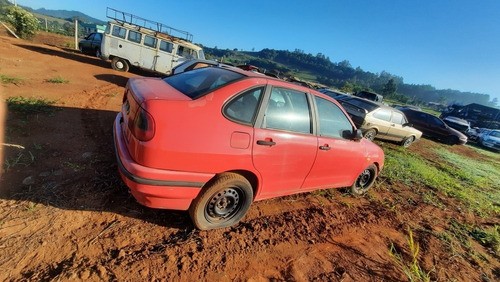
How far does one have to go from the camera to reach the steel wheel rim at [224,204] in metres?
2.90

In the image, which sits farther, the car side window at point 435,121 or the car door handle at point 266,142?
the car side window at point 435,121

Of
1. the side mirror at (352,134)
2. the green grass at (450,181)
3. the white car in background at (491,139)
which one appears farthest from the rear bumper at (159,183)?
the white car in background at (491,139)

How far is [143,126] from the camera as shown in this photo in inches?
96.0

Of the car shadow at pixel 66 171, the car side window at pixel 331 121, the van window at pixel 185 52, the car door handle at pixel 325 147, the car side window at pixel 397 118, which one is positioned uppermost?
the car side window at pixel 331 121

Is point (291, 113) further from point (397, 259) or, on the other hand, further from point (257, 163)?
point (397, 259)

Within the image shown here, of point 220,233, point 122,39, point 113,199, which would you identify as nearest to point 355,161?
point 220,233

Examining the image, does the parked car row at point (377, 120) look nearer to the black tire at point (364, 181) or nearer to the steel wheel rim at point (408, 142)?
the steel wheel rim at point (408, 142)

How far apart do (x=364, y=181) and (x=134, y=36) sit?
12.0 meters

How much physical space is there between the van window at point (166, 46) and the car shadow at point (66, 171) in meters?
9.05

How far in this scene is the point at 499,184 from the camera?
8.98 m

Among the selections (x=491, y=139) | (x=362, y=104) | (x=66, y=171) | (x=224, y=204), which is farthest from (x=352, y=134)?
(x=491, y=139)

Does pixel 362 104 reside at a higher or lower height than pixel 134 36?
higher

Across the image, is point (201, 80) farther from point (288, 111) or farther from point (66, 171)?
point (66, 171)

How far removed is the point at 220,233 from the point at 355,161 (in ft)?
7.97
